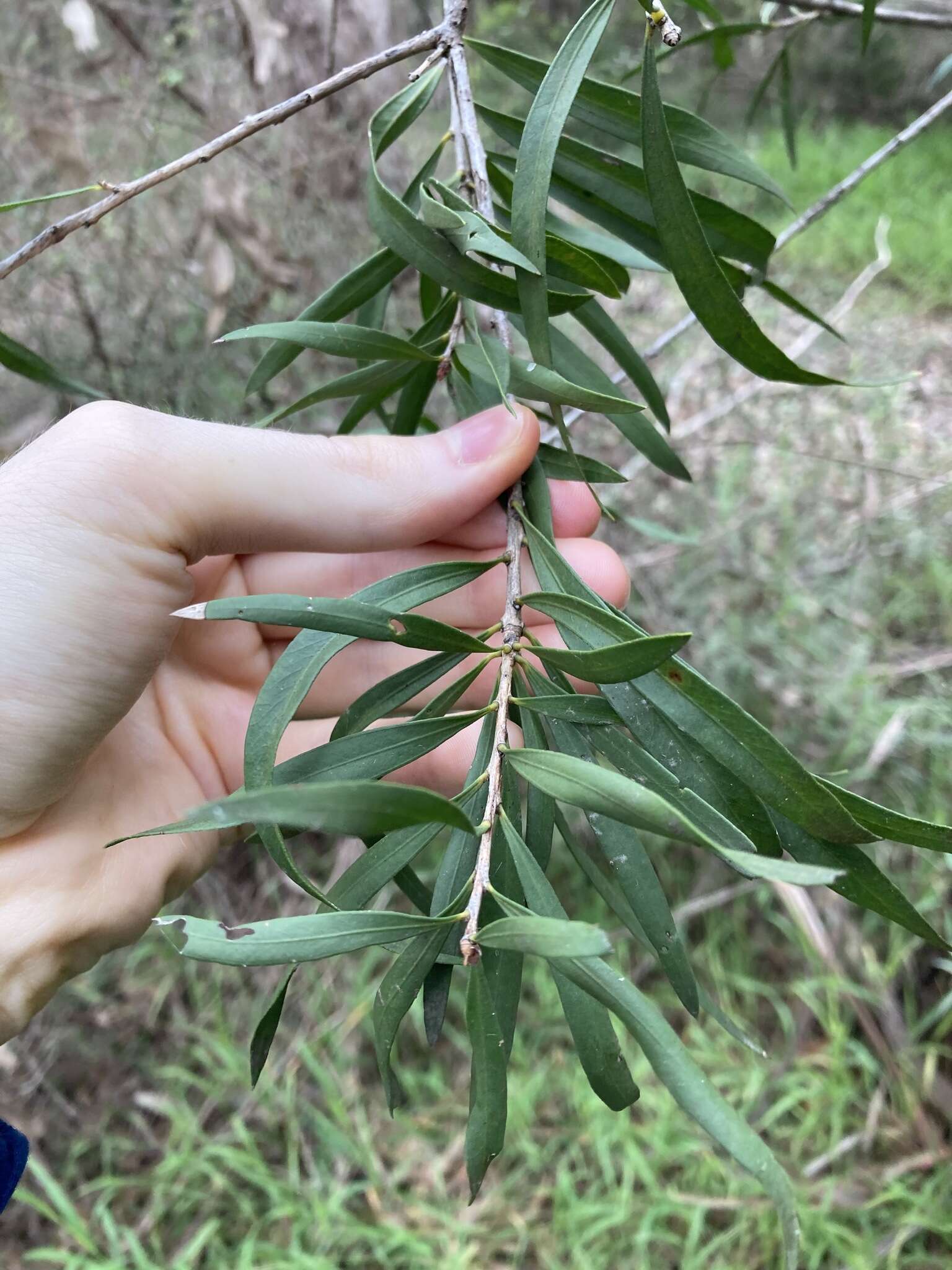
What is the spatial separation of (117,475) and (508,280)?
0.33 meters

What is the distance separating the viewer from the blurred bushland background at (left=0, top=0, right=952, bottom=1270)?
1.28 m

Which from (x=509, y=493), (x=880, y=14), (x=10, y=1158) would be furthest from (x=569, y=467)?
(x=10, y=1158)

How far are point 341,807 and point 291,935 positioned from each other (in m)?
0.11

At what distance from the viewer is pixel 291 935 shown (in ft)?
1.21

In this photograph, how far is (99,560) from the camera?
638mm

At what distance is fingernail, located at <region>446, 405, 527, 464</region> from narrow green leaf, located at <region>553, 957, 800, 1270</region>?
A: 41 cm

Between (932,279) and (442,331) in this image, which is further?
(932,279)

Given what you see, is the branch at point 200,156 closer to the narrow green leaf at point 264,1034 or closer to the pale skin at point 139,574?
the pale skin at point 139,574

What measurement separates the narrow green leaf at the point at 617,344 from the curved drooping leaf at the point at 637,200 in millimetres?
77

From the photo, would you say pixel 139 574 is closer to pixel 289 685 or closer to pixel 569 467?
pixel 289 685

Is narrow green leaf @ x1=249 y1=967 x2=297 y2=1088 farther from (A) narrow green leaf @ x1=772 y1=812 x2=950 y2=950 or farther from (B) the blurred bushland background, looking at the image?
(B) the blurred bushland background

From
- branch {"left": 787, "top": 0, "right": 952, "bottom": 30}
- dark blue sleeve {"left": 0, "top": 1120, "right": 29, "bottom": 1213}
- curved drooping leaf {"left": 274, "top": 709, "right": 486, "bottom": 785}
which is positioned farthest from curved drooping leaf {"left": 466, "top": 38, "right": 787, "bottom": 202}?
dark blue sleeve {"left": 0, "top": 1120, "right": 29, "bottom": 1213}

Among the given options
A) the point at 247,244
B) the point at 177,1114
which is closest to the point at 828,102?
the point at 247,244

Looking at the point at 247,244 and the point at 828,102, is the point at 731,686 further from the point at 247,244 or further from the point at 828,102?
the point at 828,102
